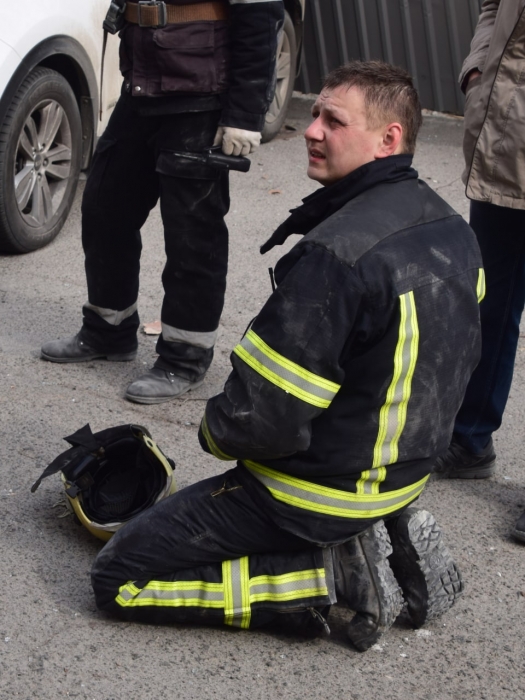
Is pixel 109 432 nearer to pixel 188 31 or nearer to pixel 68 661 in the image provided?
pixel 68 661

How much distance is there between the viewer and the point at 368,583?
2.89 meters

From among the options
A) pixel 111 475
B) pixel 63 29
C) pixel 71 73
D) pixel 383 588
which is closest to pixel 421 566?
pixel 383 588

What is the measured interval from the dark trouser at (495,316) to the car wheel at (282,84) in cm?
413

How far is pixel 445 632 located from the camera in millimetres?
3074

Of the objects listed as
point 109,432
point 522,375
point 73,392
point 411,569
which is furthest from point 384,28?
point 411,569

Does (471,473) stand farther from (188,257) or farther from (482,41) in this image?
(482,41)

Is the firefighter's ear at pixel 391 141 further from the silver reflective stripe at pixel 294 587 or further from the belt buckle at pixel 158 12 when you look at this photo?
the belt buckle at pixel 158 12

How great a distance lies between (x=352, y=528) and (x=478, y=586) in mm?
690

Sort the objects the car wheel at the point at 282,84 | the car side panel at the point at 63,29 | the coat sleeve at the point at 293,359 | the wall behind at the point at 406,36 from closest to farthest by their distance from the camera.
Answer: the coat sleeve at the point at 293,359 → the car side panel at the point at 63,29 → the car wheel at the point at 282,84 → the wall behind at the point at 406,36

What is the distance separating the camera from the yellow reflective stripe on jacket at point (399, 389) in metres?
2.63

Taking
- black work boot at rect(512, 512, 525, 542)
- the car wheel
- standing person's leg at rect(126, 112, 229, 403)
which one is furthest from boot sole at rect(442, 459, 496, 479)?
the car wheel

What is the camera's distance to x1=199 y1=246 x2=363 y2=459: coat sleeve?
8.43 ft

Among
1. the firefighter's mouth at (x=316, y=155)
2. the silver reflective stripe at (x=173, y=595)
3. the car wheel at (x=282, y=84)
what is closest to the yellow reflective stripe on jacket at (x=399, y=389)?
the firefighter's mouth at (x=316, y=155)

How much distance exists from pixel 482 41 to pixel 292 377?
1.66 metres
